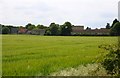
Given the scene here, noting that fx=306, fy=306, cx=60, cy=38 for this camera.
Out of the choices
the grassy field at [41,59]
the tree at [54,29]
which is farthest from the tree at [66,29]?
the grassy field at [41,59]

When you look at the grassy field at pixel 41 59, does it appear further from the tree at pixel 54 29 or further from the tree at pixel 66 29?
the tree at pixel 54 29

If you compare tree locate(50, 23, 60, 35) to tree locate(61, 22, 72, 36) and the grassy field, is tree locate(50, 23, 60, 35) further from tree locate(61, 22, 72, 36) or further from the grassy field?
the grassy field

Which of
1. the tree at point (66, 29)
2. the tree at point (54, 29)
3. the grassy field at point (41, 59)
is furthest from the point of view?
the tree at point (54, 29)

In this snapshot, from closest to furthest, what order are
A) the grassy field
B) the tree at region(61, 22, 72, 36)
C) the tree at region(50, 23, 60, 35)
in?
the grassy field, the tree at region(61, 22, 72, 36), the tree at region(50, 23, 60, 35)

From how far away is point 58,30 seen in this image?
Answer: 11162 centimetres

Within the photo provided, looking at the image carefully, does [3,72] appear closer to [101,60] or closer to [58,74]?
[58,74]

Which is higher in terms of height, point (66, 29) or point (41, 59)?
point (66, 29)

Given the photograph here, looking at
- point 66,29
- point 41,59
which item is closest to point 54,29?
point 66,29

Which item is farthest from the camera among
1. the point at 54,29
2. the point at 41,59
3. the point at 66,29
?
the point at 54,29

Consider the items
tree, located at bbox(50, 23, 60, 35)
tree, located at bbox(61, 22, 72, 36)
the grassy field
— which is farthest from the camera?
tree, located at bbox(50, 23, 60, 35)

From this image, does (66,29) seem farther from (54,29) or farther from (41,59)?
(41,59)

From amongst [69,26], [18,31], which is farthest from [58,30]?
[18,31]

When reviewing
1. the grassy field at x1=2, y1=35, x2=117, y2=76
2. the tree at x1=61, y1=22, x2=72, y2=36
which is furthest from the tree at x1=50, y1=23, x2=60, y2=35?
the grassy field at x1=2, y1=35, x2=117, y2=76

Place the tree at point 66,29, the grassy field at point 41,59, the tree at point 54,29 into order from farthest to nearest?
the tree at point 54,29, the tree at point 66,29, the grassy field at point 41,59
